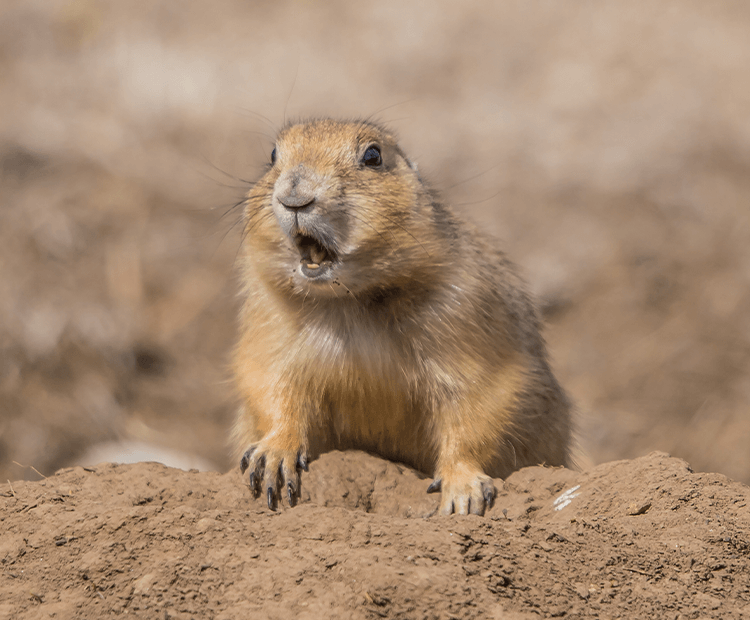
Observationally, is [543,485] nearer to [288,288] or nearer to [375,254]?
[375,254]

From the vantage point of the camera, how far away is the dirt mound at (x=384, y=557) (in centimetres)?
238

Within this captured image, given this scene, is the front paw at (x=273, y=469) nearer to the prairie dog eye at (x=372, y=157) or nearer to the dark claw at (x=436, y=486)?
the dark claw at (x=436, y=486)

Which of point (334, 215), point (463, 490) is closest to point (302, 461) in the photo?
point (463, 490)

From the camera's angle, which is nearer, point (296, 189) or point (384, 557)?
point (384, 557)

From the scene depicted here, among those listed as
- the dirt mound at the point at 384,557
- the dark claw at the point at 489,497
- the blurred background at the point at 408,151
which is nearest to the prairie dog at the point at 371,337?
the dark claw at the point at 489,497

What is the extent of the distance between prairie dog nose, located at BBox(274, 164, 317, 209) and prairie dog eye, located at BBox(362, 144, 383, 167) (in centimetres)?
50

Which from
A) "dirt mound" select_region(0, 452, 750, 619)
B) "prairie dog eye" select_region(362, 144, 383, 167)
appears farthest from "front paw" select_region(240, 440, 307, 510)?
"prairie dog eye" select_region(362, 144, 383, 167)

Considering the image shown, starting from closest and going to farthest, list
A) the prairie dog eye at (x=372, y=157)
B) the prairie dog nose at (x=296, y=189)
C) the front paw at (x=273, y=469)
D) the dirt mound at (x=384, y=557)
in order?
1. the dirt mound at (x=384, y=557)
2. the prairie dog nose at (x=296, y=189)
3. the front paw at (x=273, y=469)
4. the prairie dog eye at (x=372, y=157)

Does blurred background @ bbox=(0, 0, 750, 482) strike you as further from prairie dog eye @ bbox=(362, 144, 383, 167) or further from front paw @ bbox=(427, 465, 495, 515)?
front paw @ bbox=(427, 465, 495, 515)

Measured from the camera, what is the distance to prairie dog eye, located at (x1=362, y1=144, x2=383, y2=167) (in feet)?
13.7

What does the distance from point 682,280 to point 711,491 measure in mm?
6562

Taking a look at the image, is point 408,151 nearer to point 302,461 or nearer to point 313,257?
point 313,257

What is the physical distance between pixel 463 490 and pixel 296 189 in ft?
5.10

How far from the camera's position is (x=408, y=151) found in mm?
8352
